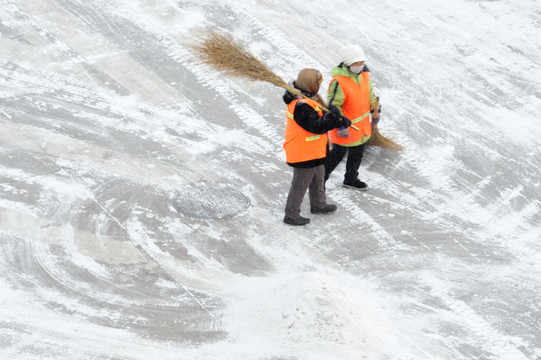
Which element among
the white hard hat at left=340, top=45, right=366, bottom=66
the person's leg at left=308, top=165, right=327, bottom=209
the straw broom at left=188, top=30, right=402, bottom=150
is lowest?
the person's leg at left=308, top=165, right=327, bottom=209

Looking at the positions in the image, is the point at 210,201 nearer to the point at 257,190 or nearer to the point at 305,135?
the point at 257,190

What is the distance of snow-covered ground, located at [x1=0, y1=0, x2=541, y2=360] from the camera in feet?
19.3

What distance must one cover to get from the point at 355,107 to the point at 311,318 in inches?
105

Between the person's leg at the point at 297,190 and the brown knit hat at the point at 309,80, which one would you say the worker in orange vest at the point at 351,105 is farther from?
the person's leg at the point at 297,190

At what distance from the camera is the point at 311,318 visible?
5.66m

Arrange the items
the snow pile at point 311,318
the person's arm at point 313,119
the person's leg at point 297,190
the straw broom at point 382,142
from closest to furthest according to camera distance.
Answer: the snow pile at point 311,318
the person's arm at point 313,119
the person's leg at point 297,190
the straw broom at point 382,142

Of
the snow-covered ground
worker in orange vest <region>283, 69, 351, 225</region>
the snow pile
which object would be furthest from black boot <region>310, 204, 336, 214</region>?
the snow pile

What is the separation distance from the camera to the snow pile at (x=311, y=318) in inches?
222

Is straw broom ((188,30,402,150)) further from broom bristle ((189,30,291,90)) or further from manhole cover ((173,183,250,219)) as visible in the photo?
manhole cover ((173,183,250,219))

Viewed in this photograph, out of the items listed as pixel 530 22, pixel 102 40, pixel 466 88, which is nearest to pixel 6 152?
pixel 102 40

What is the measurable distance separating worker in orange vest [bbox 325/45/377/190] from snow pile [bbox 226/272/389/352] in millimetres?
2050

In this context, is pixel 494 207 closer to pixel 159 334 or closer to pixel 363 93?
pixel 363 93

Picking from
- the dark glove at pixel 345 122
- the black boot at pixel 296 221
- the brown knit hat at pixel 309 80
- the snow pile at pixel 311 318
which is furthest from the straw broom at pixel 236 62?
the snow pile at pixel 311 318

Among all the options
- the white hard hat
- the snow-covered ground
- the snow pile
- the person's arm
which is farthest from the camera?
the white hard hat
